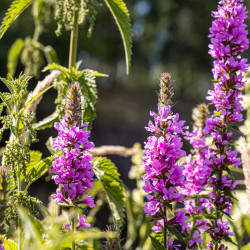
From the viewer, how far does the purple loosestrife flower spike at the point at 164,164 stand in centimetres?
89

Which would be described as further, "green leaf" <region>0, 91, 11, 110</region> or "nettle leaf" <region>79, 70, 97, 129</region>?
"nettle leaf" <region>79, 70, 97, 129</region>

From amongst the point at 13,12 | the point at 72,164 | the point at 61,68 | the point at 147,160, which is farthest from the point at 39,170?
the point at 13,12

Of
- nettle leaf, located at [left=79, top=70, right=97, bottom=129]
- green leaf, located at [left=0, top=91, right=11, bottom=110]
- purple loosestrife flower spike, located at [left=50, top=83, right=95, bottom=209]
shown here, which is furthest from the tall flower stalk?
nettle leaf, located at [left=79, top=70, right=97, bottom=129]

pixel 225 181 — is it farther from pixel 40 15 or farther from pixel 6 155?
pixel 40 15

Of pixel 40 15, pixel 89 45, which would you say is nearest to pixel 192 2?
pixel 89 45

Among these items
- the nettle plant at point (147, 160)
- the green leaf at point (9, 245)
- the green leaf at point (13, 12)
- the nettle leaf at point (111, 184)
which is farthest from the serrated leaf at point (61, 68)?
the green leaf at point (9, 245)

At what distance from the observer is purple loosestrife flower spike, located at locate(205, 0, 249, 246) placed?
1.05 m

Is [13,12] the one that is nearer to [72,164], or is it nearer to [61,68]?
[61,68]

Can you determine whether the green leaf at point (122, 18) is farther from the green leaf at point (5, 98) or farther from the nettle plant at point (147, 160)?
the green leaf at point (5, 98)

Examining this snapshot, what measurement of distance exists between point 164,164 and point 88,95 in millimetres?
478

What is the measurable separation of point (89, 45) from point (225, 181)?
18.1 metres

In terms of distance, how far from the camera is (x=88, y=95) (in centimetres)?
128

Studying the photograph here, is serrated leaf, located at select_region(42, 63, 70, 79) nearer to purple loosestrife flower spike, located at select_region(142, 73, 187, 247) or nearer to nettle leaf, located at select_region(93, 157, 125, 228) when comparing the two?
nettle leaf, located at select_region(93, 157, 125, 228)

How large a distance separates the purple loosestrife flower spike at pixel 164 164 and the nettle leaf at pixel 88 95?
1.08 ft
